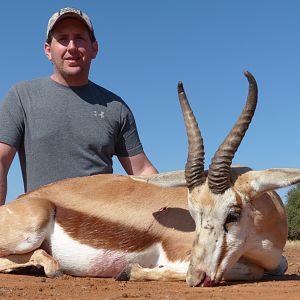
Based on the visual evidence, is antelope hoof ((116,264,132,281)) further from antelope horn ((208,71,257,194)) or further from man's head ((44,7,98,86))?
man's head ((44,7,98,86))

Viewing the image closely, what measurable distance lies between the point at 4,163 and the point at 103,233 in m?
1.86

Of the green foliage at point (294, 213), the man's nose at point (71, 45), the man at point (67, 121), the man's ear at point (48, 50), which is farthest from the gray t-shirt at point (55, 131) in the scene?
the green foliage at point (294, 213)

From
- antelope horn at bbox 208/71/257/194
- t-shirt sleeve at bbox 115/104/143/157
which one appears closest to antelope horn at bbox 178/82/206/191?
antelope horn at bbox 208/71/257/194

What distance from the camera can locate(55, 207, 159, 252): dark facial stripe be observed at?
19.9 ft

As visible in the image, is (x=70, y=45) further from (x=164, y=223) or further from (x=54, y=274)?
(x=54, y=274)

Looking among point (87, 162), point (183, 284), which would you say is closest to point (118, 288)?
point (183, 284)

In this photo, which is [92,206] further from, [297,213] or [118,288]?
[297,213]

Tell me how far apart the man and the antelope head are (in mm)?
2088

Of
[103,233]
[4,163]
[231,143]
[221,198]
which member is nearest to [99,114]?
[4,163]

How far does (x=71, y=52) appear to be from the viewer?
25.6 feet

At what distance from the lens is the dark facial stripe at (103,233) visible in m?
6.07

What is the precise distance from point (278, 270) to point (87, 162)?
2624 mm

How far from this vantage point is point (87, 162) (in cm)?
748

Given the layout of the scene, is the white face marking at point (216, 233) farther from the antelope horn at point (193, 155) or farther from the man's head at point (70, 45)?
the man's head at point (70, 45)
